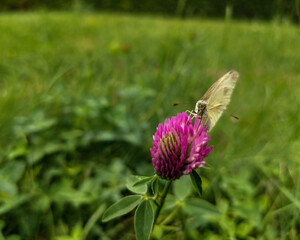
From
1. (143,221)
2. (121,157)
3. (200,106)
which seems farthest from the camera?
(121,157)

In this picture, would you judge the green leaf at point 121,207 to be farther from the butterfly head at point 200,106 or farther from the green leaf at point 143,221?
the butterfly head at point 200,106

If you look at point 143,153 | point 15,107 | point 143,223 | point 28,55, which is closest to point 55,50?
point 28,55

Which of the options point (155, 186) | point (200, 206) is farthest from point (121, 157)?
point (155, 186)

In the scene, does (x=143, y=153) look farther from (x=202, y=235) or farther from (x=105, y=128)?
(x=202, y=235)

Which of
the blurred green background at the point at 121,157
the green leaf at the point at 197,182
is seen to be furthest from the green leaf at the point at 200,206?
the green leaf at the point at 197,182

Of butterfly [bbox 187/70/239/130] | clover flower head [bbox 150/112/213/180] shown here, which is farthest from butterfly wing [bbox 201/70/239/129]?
A: clover flower head [bbox 150/112/213/180]

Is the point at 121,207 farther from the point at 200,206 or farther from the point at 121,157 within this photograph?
the point at 121,157
